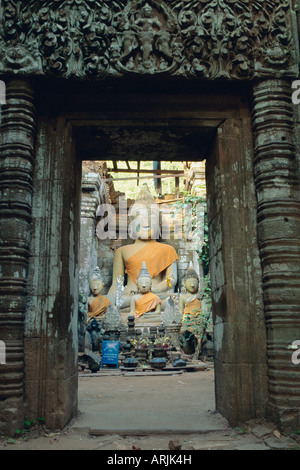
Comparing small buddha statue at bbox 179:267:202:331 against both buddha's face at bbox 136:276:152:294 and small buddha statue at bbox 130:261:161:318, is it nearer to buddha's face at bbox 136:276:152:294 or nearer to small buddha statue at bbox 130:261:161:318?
small buddha statue at bbox 130:261:161:318

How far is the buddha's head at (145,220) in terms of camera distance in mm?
15883

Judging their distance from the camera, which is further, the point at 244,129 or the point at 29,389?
the point at 244,129

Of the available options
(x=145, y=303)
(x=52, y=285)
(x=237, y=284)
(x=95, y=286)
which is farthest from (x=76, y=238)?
(x=145, y=303)

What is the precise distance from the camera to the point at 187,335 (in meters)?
10.8

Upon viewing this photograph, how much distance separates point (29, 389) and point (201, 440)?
5.39 feet

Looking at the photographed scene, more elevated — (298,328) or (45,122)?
(45,122)

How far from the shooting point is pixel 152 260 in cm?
1524

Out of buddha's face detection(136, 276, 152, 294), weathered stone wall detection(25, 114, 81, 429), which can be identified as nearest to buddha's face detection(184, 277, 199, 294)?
buddha's face detection(136, 276, 152, 294)

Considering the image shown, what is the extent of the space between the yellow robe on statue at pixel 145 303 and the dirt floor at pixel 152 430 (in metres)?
7.33

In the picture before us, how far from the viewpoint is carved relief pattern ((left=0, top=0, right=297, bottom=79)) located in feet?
13.5

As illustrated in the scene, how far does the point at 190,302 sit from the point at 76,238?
26.0ft

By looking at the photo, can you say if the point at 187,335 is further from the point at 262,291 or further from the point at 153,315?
the point at 262,291

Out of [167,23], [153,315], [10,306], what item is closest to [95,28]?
[167,23]

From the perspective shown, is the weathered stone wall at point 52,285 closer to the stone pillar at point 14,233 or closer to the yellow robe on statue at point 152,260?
the stone pillar at point 14,233
